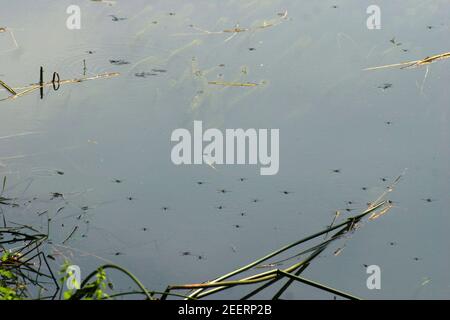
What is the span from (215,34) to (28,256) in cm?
110

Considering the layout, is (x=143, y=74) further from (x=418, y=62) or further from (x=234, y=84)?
(x=418, y=62)

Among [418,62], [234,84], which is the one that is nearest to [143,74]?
[234,84]

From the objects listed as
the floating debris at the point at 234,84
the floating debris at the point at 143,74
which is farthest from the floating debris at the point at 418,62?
the floating debris at the point at 143,74

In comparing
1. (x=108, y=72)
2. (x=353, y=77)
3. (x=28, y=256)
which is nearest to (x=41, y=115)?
(x=108, y=72)

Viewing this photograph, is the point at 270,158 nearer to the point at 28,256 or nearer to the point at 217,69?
the point at 217,69

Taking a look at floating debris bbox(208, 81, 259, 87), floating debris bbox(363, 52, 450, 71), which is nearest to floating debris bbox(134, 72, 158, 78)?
floating debris bbox(208, 81, 259, 87)

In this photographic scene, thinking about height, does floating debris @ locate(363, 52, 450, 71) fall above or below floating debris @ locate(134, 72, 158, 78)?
above

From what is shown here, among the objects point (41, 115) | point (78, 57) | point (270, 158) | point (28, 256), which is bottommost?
point (28, 256)

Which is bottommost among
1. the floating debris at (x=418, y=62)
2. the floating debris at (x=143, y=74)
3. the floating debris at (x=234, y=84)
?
the floating debris at (x=234, y=84)

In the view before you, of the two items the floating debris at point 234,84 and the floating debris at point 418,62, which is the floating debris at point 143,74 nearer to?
the floating debris at point 234,84

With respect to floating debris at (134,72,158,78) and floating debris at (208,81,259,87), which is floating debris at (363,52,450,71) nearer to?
floating debris at (208,81,259,87)

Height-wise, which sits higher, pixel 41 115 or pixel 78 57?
pixel 78 57

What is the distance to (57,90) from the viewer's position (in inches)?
110

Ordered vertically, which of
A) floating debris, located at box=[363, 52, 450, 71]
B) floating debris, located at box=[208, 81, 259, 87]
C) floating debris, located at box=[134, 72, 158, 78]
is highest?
floating debris, located at box=[363, 52, 450, 71]
